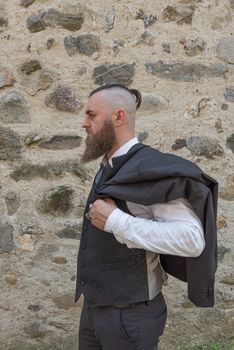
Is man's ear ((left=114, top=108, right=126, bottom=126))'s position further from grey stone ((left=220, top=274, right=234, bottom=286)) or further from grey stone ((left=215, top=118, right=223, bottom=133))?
grey stone ((left=220, top=274, right=234, bottom=286))

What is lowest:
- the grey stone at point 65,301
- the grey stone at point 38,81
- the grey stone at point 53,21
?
the grey stone at point 65,301

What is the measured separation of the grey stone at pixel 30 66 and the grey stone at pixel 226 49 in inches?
41.1

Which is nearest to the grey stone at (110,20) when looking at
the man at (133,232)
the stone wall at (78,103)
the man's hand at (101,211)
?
the stone wall at (78,103)

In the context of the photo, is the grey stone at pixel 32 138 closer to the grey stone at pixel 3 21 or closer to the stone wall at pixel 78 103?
the stone wall at pixel 78 103

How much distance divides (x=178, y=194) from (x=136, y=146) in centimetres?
30

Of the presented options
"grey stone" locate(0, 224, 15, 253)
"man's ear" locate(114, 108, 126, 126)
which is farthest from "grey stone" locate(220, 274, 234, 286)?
"man's ear" locate(114, 108, 126, 126)

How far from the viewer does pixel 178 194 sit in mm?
1691

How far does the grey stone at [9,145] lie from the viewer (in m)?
2.97

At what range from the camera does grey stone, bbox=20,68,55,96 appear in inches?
116

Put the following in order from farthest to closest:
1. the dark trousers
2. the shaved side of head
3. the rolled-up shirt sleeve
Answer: the shaved side of head → the dark trousers → the rolled-up shirt sleeve

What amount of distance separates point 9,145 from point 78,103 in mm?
469

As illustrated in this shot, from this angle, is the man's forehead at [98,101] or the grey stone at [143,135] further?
the grey stone at [143,135]

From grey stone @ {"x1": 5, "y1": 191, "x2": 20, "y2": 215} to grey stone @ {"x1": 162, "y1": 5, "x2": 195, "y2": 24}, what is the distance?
4.44 ft

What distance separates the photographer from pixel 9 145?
297 centimetres
